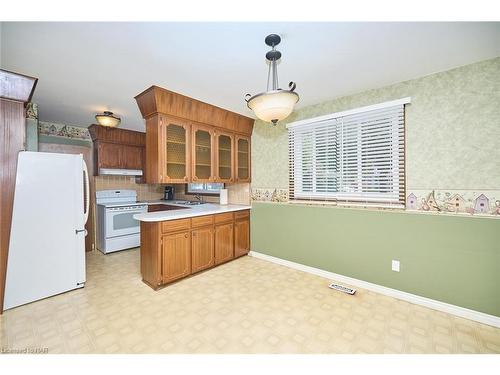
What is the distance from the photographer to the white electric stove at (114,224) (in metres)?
3.80

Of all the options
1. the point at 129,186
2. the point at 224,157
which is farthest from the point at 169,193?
the point at 224,157

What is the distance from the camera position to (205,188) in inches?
180

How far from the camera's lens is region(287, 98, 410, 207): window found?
2.40m

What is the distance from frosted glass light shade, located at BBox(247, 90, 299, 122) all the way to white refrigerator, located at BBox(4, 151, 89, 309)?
7.81ft

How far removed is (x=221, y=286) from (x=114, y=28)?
266 cm

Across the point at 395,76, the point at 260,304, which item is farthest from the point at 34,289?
the point at 395,76

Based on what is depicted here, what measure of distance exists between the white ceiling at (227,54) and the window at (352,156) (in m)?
0.37

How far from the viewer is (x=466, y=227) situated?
198 centimetres

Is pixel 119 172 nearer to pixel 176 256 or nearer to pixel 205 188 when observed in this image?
pixel 205 188

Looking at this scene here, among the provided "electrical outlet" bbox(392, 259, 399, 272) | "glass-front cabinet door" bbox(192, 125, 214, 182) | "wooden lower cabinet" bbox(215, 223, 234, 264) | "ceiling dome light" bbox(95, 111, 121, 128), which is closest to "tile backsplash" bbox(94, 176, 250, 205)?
"wooden lower cabinet" bbox(215, 223, 234, 264)

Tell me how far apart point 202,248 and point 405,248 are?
245cm

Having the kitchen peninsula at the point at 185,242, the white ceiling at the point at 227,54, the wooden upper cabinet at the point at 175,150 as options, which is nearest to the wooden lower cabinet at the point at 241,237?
the kitchen peninsula at the point at 185,242

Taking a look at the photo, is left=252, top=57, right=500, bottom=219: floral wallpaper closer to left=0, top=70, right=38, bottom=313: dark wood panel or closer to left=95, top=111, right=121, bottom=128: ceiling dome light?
left=95, top=111, right=121, bottom=128: ceiling dome light
